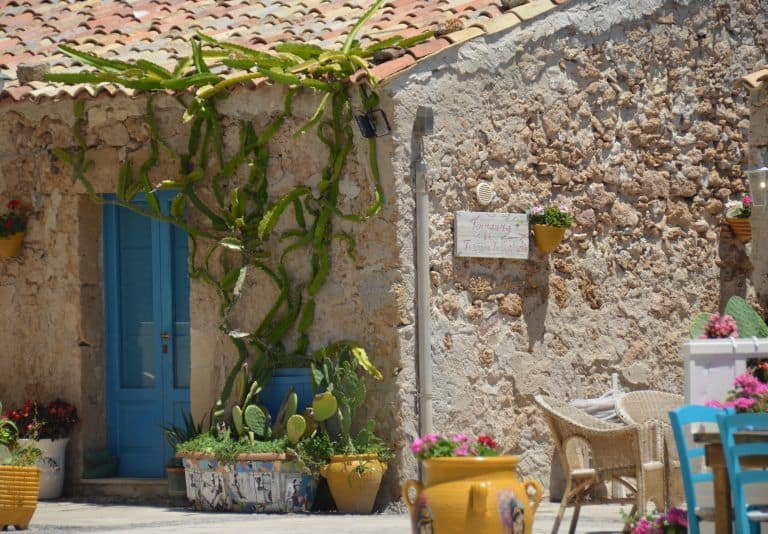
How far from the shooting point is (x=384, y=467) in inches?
416

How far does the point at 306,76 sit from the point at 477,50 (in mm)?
1230

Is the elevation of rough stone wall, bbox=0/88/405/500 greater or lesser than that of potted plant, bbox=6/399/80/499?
greater

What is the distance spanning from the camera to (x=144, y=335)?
1188 centimetres

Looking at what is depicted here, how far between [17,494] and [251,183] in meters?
2.86

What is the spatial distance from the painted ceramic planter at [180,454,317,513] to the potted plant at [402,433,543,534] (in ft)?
11.0

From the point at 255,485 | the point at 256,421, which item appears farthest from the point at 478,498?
the point at 256,421

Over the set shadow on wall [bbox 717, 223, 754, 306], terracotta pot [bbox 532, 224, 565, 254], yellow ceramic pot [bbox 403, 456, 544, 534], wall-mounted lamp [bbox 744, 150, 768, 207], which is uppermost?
wall-mounted lamp [bbox 744, 150, 768, 207]

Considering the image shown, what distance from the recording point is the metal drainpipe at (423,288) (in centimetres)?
1067

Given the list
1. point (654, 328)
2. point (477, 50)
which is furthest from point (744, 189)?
point (477, 50)

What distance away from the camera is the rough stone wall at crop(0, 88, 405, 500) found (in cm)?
1080

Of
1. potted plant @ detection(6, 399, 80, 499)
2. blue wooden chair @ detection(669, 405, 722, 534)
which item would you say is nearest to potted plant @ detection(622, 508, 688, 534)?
blue wooden chair @ detection(669, 405, 722, 534)

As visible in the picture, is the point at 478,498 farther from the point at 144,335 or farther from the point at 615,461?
the point at 144,335

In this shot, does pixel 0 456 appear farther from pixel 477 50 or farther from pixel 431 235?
pixel 477 50

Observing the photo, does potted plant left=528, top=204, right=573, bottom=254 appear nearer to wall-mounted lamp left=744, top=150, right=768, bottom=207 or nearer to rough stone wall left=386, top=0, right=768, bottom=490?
rough stone wall left=386, top=0, right=768, bottom=490
